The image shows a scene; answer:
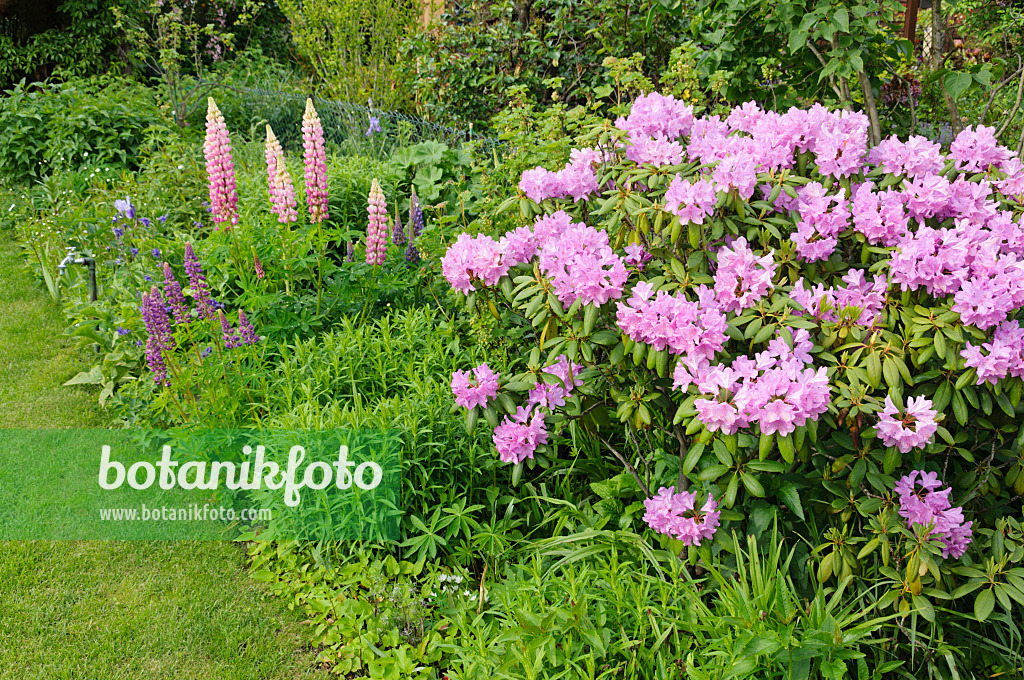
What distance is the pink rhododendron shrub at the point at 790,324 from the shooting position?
204 centimetres

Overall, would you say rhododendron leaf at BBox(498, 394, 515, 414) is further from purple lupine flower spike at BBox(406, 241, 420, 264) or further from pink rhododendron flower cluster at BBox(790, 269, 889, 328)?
purple lupine flower spike at BBox(406, 241, 420, 264)

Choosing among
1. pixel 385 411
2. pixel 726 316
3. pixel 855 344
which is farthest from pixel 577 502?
pixel 855 344

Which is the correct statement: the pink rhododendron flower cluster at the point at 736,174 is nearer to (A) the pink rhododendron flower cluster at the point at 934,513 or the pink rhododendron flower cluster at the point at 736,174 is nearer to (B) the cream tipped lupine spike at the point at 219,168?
(A) the pink rhododendron flower cluster at the point at 934,513

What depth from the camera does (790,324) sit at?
6.90 ft

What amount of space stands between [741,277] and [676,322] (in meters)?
0.28

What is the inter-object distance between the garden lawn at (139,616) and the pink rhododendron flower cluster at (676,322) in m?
1.54

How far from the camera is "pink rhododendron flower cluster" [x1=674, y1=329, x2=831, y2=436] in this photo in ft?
6.19

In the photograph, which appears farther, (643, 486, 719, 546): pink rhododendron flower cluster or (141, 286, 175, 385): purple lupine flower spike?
(141, 286, 175, 385): purple lupine flower spike

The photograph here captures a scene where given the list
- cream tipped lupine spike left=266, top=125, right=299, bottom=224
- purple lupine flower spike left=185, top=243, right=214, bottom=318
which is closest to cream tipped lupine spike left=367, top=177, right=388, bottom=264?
cream tipped lupine spike left=266, top=125, right=299, bottom=224

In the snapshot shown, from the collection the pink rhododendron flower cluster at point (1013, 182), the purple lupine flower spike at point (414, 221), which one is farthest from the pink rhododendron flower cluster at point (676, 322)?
the purple lupine flower spike at point (414, 221)

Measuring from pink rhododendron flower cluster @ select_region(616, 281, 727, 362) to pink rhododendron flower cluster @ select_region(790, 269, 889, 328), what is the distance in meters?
0.27

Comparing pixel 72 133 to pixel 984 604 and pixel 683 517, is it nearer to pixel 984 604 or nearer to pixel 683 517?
pixel 683 517

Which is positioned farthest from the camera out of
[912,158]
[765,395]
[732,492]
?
[912,158]

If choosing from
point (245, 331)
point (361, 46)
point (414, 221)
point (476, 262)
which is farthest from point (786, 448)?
point (361, 46)
